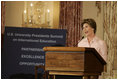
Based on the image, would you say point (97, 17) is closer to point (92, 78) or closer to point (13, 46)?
point (13, 46)

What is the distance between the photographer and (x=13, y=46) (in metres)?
4.20

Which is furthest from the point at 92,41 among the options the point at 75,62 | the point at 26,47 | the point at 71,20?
the point at 71,20

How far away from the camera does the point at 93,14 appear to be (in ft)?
29.9

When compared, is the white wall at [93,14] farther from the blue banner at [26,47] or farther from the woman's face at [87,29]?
the woman's face at [87,29]

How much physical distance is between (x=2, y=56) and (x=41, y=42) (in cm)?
72

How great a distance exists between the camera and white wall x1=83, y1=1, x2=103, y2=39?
9.00 meters

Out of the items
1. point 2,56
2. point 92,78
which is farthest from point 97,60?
point 2,56

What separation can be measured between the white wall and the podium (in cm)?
674

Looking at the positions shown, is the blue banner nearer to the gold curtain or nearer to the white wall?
the gold curtain

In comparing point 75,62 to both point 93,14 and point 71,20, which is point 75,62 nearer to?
point 71,20

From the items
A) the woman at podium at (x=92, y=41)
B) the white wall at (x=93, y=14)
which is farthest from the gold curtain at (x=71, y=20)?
the woman at podium at (x=92, y=41)

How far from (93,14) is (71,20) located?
0.86m

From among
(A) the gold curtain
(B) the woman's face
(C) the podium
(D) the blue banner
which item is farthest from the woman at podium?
(A) the gold curtain

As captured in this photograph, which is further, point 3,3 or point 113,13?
point 3,3
